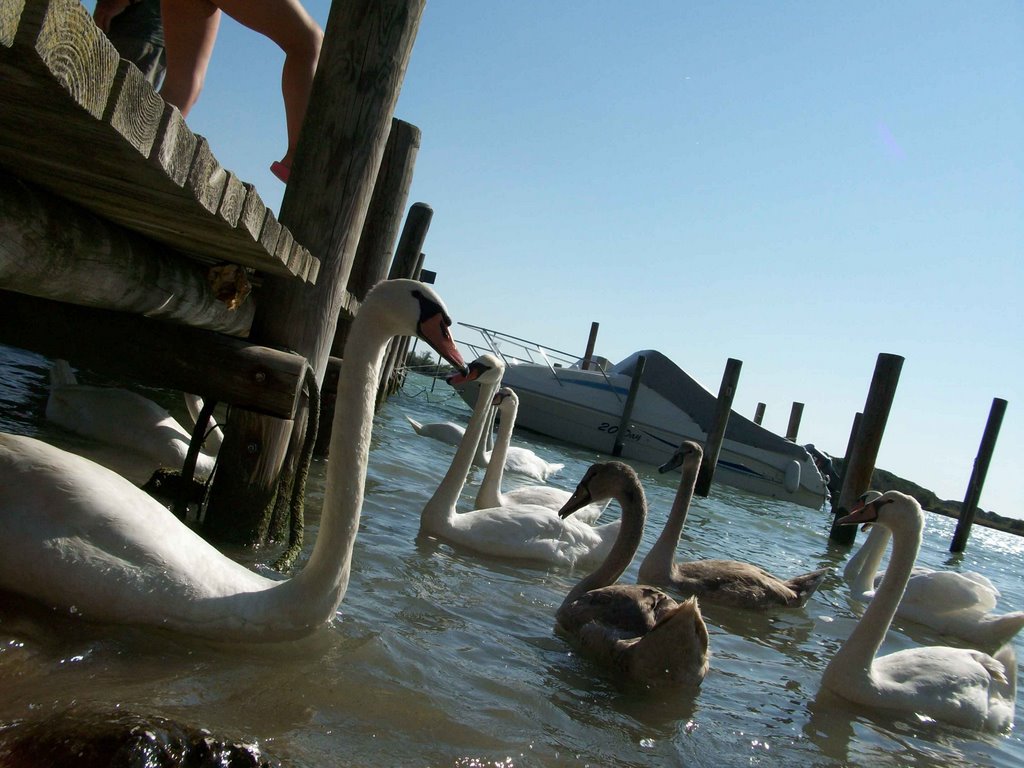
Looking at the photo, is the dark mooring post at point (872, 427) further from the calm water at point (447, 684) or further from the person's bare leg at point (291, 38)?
the person's bare leg at point (291, 38)

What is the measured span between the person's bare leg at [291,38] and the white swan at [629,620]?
99.8 inches

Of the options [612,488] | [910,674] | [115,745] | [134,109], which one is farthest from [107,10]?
[910,674]

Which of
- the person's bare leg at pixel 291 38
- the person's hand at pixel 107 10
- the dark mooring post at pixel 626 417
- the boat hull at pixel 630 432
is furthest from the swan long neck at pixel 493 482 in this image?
the boat hull at pixel 630 432

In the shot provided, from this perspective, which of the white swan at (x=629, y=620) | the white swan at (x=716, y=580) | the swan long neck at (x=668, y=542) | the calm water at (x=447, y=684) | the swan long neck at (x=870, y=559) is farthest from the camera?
the swan long neck at (x=870, y=559)

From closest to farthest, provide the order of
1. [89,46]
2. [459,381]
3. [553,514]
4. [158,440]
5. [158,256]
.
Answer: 1. [89,46]
2. [158,256]
3. [158,440]
4. [553,514]
5. [459,381]

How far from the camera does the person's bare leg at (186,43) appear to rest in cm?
409

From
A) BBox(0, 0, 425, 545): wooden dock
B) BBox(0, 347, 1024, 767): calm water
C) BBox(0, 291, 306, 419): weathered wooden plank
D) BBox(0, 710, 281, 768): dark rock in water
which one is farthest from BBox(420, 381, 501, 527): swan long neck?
BBox(0, 710, 281, 768): dark rock in water

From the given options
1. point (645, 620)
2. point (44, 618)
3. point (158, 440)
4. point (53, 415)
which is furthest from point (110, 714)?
point (53, 415)

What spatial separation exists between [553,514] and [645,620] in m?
2.00

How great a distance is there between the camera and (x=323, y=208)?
13.4ft

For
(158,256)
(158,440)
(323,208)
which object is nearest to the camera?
(158,256)

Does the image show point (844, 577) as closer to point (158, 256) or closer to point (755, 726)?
point (755, 726)

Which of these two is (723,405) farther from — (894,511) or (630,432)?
(894,511)

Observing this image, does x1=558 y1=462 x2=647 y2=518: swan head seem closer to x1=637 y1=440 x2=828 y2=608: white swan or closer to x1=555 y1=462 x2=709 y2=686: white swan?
x1=555 y1=462 x2=709 y2=686: white swan
